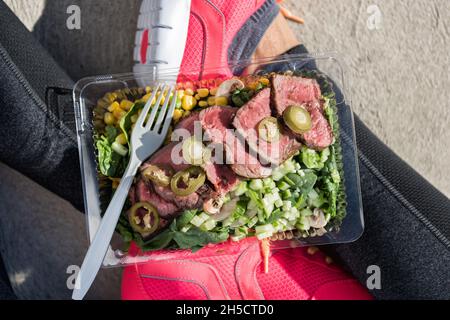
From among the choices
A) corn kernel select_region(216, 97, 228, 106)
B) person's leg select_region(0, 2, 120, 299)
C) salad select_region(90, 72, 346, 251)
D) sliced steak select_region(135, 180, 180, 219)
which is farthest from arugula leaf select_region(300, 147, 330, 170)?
person's leg select_region(0, 2, 120, 299)

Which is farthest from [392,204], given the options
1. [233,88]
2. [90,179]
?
[90,179]

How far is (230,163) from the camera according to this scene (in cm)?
102

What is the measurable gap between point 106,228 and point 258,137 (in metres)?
0.41

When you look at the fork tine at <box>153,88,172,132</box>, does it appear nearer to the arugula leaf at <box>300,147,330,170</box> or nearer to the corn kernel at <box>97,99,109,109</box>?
the corn kernel at <box>97,99,109,109</box>

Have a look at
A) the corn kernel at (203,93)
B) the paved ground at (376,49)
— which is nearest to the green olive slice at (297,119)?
the corn kernel at (203,93)

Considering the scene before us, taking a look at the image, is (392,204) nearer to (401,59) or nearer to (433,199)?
(433,199)

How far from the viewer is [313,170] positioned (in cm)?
112

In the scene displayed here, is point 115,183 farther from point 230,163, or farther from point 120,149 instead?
point 230,163

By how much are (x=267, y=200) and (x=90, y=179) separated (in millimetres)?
469

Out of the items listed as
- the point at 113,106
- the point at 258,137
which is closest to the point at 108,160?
the point at 113,106

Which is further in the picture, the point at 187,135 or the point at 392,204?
the point at 392,204
